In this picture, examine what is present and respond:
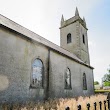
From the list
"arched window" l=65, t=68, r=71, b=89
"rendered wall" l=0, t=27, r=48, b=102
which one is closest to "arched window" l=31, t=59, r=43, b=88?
"rendered wall" l=0, t=27, r=48, b=102

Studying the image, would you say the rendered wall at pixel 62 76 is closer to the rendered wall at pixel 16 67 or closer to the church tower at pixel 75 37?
the rendered wall at pixel 16 67

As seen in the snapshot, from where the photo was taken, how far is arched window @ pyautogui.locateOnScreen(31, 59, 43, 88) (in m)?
10.0

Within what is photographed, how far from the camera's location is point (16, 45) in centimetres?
894

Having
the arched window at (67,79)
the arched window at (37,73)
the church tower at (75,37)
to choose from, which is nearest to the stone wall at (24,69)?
the arched window at (37,73)

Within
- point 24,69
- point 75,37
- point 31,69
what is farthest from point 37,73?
point 75,37

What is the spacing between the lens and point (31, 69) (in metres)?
9.81

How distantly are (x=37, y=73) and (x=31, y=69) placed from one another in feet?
2.82

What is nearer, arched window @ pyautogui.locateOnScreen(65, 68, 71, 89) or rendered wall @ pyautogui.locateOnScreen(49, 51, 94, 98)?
rendered wall @ pyautogui.locateOnScreen(49, 51, 94, 98)

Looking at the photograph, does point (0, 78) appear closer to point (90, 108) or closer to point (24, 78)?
point (24, 78)

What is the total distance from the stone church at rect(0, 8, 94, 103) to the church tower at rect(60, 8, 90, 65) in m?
5.32

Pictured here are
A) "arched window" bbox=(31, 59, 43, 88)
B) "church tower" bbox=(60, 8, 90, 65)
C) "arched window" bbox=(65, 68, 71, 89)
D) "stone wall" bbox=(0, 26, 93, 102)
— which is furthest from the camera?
"church tower" bbox=(60, 8, 90, 65)

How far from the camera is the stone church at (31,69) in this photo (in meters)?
8.04

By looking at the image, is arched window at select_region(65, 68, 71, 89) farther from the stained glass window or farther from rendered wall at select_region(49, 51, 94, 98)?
the stained glass window

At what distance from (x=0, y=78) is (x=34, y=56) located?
339 centimetres
